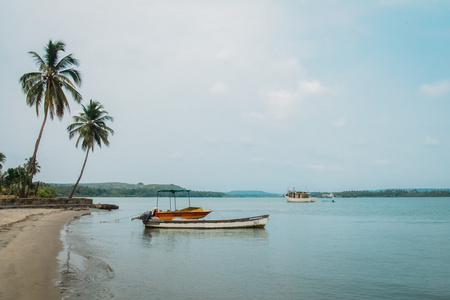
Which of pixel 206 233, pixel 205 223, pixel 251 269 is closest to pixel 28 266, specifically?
pixel 251 269

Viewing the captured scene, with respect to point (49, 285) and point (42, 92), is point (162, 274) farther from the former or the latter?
point (42, 92)

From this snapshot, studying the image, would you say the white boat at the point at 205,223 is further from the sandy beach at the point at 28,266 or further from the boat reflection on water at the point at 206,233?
the sandy beach at the point at 28,266

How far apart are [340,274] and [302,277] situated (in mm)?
2037

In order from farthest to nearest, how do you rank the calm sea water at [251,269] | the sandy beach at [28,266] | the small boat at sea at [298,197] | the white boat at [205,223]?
1. the small boat at sea at [298,197]
2. the white boat at [205,223]
3. the calm sea water at [251,269]
4. the sandy beach at [28,266]

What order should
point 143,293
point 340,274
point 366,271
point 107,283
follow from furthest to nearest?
point 366,271
point 340,274
point 107,283
point 143,293

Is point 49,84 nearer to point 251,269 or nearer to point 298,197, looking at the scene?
point 251,269

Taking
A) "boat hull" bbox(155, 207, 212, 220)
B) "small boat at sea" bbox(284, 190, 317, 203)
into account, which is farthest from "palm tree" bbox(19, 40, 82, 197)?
"small boat at sea" bbox(284, 190, 317, 203)

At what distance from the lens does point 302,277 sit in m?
15.7

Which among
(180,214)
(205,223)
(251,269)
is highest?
(180,214)

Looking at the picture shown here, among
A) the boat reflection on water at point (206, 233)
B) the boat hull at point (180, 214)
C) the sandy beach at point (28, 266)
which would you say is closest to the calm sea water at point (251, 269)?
the sandy beach at point (28, 266)

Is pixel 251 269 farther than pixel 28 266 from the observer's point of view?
Yes

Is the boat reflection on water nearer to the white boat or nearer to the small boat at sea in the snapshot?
the white boat

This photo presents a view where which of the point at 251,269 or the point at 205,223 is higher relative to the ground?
the point at 205,223

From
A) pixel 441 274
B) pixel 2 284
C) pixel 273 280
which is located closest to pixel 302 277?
pixel 273 280
